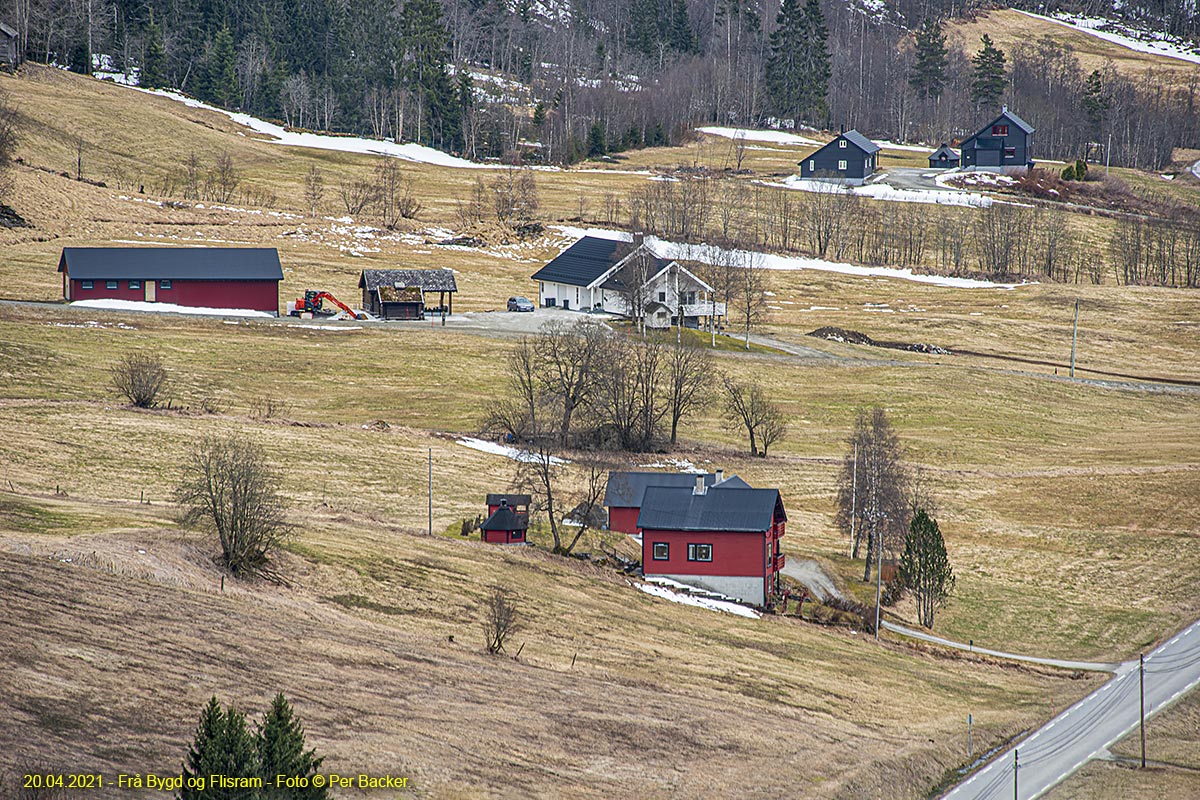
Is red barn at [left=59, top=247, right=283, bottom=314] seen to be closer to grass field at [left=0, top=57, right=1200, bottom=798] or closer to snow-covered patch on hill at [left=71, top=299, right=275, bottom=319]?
snow-covered patch on hill at [left=71, top=299, right=275, bottom=319]

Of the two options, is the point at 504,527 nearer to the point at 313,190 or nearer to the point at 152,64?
the point at 313,190

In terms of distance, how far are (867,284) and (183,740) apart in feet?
373

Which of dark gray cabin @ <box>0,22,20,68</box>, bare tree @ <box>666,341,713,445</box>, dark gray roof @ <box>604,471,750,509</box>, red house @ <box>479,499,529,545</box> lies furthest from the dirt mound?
dark gray cabin @ <box>0,22,20,68</box>

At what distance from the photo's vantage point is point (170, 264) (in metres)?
A: 101

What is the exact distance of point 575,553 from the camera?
56312mm

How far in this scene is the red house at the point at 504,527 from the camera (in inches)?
2162

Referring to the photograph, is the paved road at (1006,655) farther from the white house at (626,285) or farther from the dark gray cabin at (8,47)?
the dark gray cabin at (8,47)

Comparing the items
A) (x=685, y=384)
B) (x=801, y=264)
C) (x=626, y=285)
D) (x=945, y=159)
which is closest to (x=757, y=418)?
(x=685, y=384)

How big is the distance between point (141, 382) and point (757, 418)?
110 ft

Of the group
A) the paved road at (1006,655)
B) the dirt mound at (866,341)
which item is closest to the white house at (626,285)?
the dirt mound at (866,341)

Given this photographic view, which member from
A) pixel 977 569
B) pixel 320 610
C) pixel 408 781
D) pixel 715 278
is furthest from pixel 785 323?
pixel 408 781

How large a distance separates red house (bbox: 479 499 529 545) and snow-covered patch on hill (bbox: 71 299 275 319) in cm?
5041

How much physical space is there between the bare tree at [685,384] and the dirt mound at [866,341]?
22203mm

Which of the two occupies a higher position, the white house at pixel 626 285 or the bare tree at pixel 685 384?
the white house at pixel 626 285
